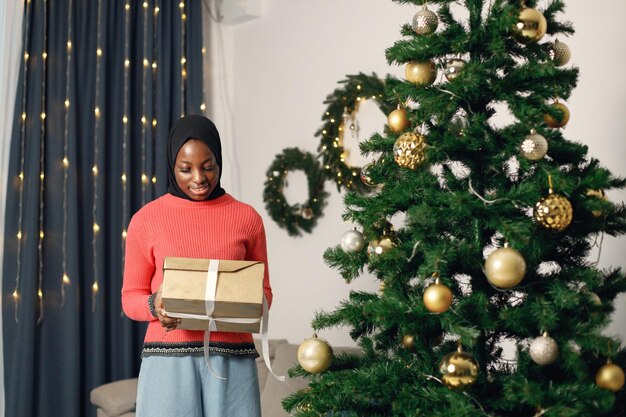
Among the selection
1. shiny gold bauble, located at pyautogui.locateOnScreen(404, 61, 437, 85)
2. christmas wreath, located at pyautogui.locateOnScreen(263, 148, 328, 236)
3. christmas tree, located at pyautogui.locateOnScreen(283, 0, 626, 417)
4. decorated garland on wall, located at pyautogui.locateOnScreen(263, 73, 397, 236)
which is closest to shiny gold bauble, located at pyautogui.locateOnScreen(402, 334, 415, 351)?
christmas tree, located at pyautogui.locateOnScreen(283, 0, 626, 417)

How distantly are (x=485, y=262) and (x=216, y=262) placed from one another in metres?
0.64

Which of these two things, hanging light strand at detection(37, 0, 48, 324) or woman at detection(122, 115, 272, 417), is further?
hanging light strand at detection(37, 0, 48, 324)

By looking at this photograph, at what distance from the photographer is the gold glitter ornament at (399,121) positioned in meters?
1.95

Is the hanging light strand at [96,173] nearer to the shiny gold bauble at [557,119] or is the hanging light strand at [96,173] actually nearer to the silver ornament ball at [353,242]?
the silver ornament ball at [353,242]

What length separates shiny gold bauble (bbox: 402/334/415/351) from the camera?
1.91 metres

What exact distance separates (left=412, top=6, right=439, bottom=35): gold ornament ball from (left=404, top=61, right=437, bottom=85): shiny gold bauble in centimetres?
8

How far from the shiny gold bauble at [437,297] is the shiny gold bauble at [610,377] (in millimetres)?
356

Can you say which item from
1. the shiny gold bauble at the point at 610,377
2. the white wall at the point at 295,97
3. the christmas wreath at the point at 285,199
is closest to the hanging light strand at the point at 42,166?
the white wall at the point at 295,97

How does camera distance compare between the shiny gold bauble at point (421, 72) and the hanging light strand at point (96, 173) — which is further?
the hanging light strand at point (96, 173)

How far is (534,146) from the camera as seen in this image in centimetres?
172

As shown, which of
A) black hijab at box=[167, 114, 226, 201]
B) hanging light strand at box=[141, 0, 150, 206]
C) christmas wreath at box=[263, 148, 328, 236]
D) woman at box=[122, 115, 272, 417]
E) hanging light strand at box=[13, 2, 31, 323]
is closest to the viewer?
woman at box=[122, 115, 272, 417]

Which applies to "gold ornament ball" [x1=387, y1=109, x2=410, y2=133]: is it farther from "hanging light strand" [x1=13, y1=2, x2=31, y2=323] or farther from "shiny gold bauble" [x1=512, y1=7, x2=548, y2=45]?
"hanging light strand" [x1=13, y1=2, x2=31, y2=323]

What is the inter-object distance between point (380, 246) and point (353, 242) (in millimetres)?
88

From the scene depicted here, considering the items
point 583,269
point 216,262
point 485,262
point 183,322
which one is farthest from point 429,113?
point 183,322
